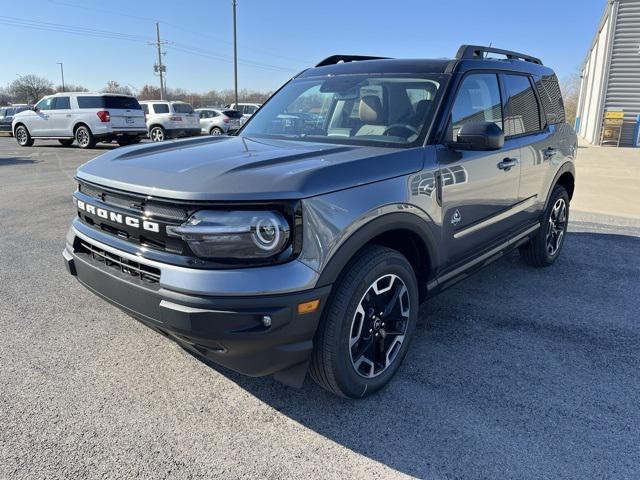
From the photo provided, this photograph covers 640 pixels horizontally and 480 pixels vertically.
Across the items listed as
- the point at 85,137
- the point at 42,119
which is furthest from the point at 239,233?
the point at 42,119

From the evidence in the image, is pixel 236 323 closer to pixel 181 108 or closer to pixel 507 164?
pixel 507 164

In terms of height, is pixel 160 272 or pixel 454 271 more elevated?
pixel 160 272

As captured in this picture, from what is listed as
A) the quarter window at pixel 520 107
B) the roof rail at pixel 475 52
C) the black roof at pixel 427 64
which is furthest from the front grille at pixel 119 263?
the quarter window at pixel 520 107

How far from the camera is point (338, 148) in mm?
2916

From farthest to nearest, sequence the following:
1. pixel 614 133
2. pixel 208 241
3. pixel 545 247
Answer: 1. pixel 614 133
2. pixel 545 247
3. pixel 208 241

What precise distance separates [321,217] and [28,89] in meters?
90.0

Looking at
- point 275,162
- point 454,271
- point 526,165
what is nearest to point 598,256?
point 526,165

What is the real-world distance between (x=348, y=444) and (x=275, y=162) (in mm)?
1439

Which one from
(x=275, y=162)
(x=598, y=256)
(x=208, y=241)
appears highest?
(x=275, y=162)

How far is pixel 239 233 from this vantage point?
215cm

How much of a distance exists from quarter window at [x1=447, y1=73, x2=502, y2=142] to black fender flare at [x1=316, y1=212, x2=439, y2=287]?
67 cm

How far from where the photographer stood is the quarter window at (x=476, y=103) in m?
3.23

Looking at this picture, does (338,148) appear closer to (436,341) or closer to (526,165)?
(436,341)

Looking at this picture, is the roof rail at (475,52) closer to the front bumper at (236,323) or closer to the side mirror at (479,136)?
the side mirror at (479,136)
